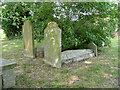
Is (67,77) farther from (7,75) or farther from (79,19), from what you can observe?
(79,19)

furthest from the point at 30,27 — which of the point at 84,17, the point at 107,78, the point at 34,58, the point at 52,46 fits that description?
the point at 107,78

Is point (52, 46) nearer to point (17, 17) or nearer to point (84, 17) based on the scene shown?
point (84, 17)

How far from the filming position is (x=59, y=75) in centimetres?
328

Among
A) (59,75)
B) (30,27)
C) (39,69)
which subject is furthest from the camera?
(30,27)

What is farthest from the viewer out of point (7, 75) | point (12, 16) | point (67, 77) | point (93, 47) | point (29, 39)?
point (12, 16)

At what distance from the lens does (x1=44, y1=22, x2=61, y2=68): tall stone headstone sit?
3.83 meters

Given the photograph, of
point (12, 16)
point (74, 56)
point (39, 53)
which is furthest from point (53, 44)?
point (12, 16)

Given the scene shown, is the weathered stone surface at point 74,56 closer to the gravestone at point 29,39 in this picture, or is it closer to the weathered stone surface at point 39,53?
the weathered stone surface at point 39,53

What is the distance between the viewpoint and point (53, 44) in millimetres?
3865

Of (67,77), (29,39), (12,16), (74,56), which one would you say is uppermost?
(12,16)

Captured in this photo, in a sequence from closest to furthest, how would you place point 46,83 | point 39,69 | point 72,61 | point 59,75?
point 46,83 → point 59,75 → point 39,69 → point 72,61

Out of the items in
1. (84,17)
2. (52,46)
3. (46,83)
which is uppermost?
(84,17)

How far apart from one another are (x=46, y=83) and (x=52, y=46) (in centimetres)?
139

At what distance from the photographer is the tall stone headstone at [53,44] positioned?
12.6ft
